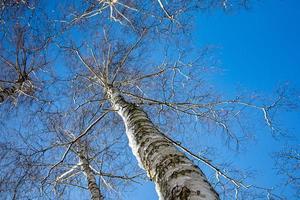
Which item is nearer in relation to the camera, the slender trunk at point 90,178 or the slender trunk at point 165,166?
the slender trunk at point 165,166

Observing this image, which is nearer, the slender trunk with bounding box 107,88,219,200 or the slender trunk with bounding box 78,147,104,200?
the slender trunk with bounding box 107,88,219,200

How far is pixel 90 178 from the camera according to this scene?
8.20 meters

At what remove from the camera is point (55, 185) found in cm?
761

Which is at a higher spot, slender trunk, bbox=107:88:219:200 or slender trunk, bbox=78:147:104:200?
slender trunk, bbox=78:147:104:200

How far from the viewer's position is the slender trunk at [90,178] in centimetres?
764

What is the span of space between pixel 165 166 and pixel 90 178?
4.99 metres

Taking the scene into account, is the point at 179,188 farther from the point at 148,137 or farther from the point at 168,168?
the point at 148,137

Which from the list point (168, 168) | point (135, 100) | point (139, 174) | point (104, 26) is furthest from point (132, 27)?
point (168, 168)

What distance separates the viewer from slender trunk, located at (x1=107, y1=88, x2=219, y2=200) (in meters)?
3.04

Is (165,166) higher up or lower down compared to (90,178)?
lower down

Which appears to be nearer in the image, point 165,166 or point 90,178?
point 165,166

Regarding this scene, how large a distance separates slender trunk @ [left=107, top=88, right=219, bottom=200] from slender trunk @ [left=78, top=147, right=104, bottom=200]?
10.2 ft

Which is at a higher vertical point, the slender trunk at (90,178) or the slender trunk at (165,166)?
the slender trunk at (90,178)

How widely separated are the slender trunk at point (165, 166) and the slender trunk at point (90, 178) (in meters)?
3.12
